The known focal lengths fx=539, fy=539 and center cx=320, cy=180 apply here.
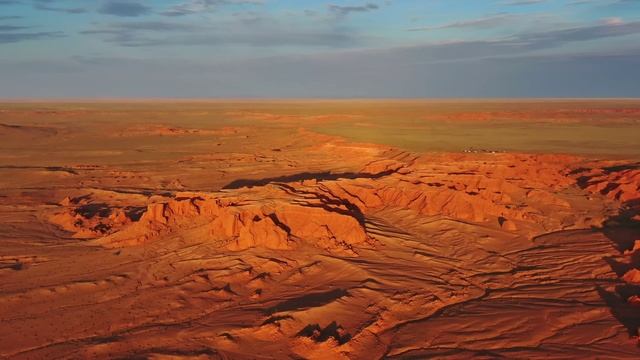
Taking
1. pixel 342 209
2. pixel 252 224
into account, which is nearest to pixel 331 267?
pixel 252 224

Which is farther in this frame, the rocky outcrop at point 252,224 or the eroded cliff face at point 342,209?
the eroded cliff face at point 342,209

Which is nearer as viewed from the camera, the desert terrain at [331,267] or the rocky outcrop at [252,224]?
the desert terrain at [331,267]

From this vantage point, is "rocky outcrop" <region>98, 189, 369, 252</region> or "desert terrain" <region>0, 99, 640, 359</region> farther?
"rocky outcrop" <region>98, 189, 369, 252</region>

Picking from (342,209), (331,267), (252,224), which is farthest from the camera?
(342,209)

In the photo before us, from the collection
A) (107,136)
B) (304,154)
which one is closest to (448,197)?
(304,154)

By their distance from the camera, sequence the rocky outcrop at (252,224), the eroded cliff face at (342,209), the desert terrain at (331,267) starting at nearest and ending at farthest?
the desert terrain at (331,267)
the rocky outcrop at (252,224)
the eroded cliff face at (342,209)

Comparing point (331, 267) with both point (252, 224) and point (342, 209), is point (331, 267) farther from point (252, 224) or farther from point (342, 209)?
point (342, 209)

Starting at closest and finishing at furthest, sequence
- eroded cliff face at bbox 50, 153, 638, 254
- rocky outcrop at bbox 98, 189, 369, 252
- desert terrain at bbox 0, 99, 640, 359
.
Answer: desert terrain at bbox 0, 99, 640, 359
rocky outcrop at bbox 98, 189, 369, 252
eroded cliff face at bbox 50, 153, 638, 254

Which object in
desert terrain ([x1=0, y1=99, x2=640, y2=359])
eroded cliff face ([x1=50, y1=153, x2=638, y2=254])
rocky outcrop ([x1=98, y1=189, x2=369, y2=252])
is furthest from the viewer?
eroded cliff face ([x1=50, y1=153, x2=638, y2=254])

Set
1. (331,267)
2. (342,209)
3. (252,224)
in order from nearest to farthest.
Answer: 1. (331,267)
2. (252,224)
3. (342,209)

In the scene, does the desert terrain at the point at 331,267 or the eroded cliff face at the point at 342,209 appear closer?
the desert terrain at the point at 331,267

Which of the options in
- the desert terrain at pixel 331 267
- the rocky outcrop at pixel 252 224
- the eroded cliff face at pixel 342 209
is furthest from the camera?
the eroded cliff face at pixel 342 209
